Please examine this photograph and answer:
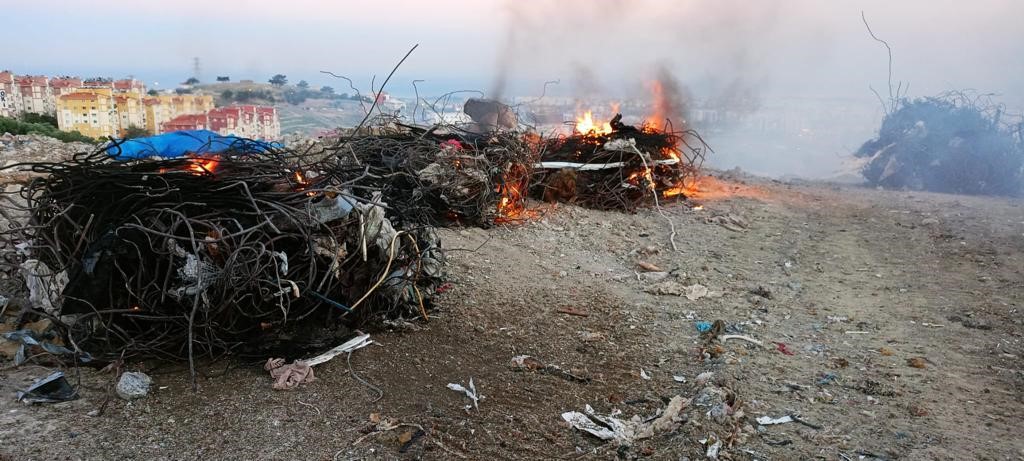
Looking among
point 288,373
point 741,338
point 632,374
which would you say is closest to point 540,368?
point 632,374

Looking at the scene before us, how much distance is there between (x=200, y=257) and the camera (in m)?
3.62

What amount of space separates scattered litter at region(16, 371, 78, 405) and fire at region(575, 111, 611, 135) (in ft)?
26.4

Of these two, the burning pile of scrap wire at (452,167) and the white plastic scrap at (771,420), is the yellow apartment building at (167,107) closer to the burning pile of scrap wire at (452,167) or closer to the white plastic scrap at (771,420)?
the burning pile of scrap wire at (452,167)

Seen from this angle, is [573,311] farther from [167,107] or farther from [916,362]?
[167,107]

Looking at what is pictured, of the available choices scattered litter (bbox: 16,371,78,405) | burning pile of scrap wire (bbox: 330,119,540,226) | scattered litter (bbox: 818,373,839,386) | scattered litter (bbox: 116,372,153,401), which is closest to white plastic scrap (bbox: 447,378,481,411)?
scattered litter (bbox: 116,372,153,401)

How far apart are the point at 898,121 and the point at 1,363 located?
650 inches

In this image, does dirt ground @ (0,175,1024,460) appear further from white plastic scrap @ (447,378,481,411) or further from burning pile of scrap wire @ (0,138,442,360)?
burning pile of scrap wire @ (0,138,442,360)

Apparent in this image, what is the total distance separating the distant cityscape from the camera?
43.3 ft

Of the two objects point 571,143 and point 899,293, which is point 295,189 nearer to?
point 899,293

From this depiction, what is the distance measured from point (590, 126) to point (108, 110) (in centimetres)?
1053

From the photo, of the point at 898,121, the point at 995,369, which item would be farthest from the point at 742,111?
the point at 995,369

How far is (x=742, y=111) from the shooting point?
847 inches

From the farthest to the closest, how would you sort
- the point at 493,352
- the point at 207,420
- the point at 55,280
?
the point at 493,352 < the point at 55,280 < the point at 207,420

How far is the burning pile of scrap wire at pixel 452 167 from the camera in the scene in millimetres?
6621
